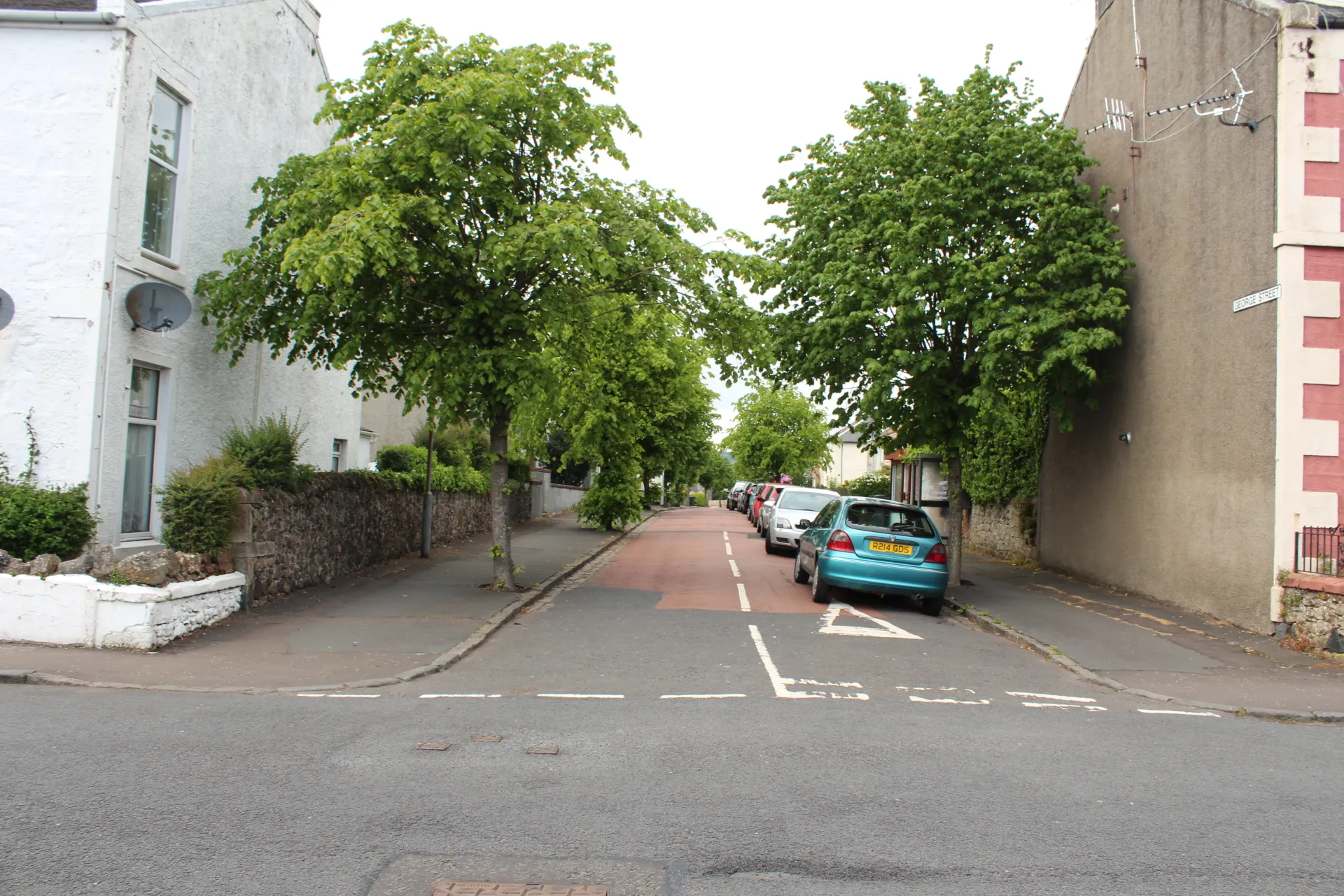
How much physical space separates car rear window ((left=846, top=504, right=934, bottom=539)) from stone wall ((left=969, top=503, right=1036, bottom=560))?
845 centimetres

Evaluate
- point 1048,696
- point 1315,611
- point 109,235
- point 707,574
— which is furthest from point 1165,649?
point 109,235

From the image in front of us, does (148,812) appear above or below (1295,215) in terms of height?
below

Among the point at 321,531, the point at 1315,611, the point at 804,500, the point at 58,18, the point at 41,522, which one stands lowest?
the point at 1315,611

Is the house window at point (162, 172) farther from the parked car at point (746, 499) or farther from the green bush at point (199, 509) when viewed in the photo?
the parked car at point (746, 499)

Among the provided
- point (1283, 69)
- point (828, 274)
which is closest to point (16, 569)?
point (828, 274)

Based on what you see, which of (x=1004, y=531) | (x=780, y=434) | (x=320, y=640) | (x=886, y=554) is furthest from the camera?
(x=780, y=434)

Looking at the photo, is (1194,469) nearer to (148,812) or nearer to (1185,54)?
(1185,54)

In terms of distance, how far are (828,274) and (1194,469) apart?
582cm

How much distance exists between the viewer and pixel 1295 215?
11531 millimetres

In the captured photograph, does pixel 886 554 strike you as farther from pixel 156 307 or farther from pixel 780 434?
pixel 780 434

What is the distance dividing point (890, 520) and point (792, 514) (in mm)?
9224

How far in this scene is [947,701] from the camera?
8.05 m

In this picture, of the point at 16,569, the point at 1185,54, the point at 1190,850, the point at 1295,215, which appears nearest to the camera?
the point at 1190,850

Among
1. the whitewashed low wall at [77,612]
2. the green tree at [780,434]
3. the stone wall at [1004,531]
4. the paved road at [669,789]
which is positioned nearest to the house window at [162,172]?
the whitewashed low wall at [77,612]
